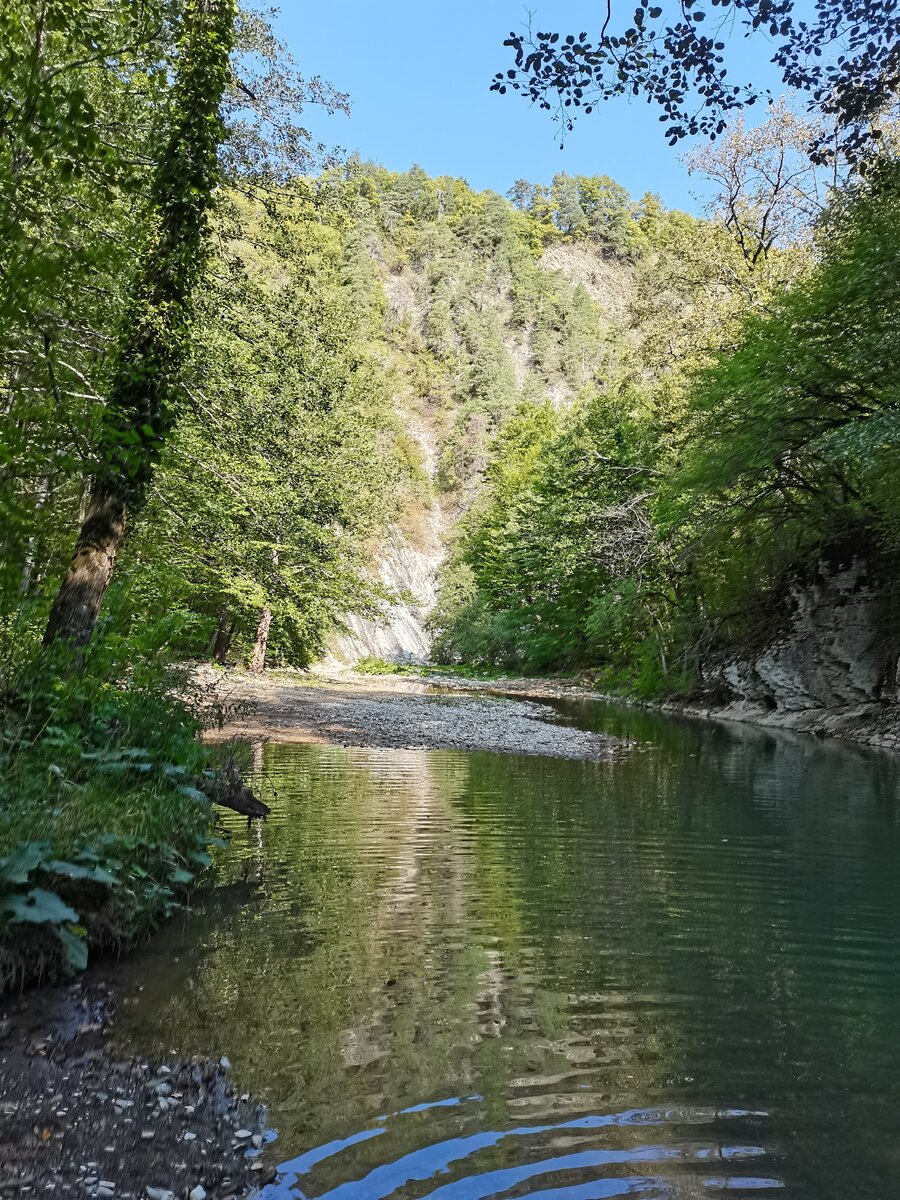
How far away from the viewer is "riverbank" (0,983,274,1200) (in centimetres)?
297

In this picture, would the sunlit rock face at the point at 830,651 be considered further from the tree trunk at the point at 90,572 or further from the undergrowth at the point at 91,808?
the tree trunk at the point at 90,572

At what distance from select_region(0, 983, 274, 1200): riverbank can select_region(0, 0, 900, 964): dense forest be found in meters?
0.84

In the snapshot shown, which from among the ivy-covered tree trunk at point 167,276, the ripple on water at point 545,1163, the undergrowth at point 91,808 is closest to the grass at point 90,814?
the undergrowth at point 91,808

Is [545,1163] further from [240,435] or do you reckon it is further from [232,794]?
[240,435]

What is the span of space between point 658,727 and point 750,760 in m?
6.98

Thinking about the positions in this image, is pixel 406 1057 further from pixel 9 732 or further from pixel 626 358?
Answer: pixel 626 358

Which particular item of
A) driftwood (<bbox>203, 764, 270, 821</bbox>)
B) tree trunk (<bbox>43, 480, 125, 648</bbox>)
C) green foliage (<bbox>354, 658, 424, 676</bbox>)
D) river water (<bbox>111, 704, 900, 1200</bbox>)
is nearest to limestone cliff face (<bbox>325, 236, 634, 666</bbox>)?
green foliage (<bbox>354, 658, 424, 676</bbox>)

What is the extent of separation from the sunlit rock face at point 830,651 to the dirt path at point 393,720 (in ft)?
21.2

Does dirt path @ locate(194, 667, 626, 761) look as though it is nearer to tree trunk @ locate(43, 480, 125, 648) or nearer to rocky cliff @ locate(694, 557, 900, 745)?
tree trunk @ locate(43, 480, 125, 648)

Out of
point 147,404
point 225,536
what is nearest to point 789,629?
point 225,536

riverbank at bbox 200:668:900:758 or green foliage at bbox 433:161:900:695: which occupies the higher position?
green foliage at bbox 433:161:900:695

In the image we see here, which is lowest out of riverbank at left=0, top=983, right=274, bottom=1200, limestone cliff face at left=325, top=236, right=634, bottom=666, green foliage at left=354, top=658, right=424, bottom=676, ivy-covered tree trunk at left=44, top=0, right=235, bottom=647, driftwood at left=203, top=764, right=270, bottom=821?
riverbank at left=0, top=983, right=274, bottom=1200

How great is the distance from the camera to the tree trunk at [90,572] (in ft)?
25.3

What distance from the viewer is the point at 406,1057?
420 cm
